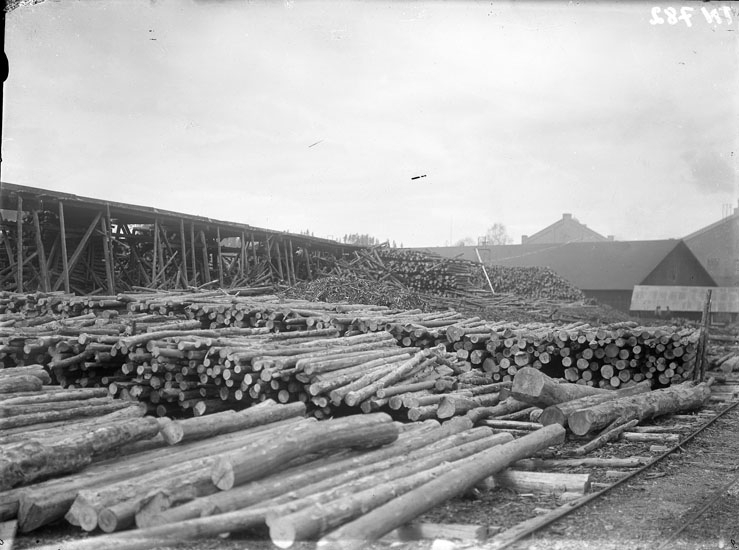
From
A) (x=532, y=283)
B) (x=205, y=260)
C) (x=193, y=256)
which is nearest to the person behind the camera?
(x=193, y=256)

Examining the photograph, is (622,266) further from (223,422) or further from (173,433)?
(173,433)

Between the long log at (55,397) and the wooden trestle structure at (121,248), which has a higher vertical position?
the wooden trestle structure at (121,248)

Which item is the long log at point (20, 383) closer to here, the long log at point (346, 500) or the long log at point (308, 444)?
the long log at point (308, 444)

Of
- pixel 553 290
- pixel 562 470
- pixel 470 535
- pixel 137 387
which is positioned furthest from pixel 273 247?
pixel 470 535

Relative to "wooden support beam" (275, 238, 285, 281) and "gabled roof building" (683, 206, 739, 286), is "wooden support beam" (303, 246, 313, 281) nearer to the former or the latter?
"wooden support beam" (275, 238, 285, 281)

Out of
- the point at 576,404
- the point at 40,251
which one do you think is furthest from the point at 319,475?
the point at 40,251

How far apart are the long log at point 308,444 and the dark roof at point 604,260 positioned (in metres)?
30.5

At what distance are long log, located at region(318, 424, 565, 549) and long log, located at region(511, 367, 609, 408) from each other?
1469 mm

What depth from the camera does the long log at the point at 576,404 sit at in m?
8.59

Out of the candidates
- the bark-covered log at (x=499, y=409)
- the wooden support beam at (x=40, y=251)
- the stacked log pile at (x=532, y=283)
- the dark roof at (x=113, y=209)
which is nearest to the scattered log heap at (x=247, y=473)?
the bark-covered log at (x=499, y=409)

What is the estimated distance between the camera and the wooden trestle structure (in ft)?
53.6

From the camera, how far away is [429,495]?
519cm

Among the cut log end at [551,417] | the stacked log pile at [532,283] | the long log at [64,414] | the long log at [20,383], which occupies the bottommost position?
the cut log end at [551,417]

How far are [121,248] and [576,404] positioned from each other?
16573mm
